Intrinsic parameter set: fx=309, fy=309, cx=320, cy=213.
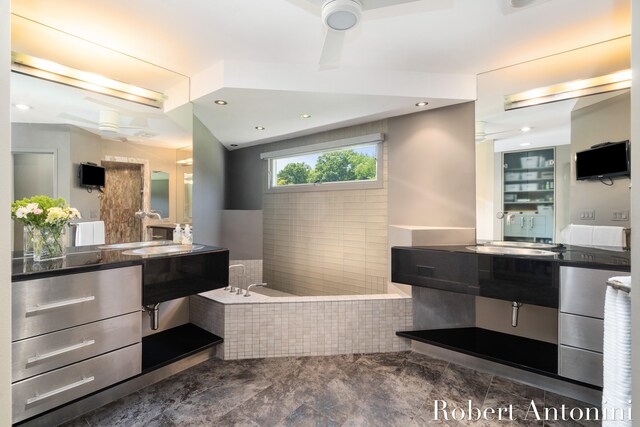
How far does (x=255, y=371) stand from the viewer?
7.59 ft

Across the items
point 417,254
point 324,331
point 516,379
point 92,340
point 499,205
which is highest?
point 499,205

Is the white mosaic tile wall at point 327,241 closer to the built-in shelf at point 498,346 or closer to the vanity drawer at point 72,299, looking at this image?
the built-in shelf at point 498,346

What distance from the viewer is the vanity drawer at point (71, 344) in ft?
4.77

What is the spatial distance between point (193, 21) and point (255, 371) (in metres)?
2.40

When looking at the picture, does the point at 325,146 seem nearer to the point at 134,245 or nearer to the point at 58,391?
the point at 134,245

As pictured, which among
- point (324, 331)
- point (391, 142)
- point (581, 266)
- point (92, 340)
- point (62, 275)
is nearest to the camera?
point (62, 275)

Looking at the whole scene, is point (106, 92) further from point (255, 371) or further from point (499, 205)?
point (499, 205)

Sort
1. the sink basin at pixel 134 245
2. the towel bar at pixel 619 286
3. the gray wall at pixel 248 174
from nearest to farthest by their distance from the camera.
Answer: the towel bar at pixel 619 286 → the sink basin at pixel 134 245 → the gray wall at pixel 248 174

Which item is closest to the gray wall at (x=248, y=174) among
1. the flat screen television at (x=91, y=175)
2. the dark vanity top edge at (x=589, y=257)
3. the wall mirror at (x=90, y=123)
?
the wall mirror at (x=90, y=123)

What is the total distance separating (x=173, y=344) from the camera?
2363mm

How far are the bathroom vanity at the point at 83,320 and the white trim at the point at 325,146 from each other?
2.13m

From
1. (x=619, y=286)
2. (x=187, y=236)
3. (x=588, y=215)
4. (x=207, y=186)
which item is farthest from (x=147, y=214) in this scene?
(x=588, y=215)

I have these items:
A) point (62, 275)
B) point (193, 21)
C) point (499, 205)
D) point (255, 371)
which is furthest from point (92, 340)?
point (499, 205)

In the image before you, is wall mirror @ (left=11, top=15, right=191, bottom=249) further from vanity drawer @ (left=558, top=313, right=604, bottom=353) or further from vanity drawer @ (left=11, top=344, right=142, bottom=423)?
vanity drawer @ (left=558, top=313, right=604, bottom=353)
